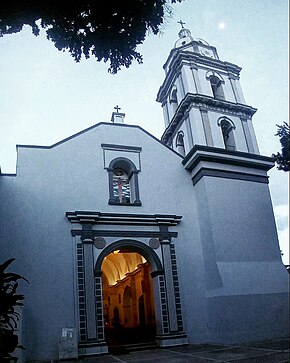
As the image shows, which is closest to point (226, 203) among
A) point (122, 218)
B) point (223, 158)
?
point (223, 158)

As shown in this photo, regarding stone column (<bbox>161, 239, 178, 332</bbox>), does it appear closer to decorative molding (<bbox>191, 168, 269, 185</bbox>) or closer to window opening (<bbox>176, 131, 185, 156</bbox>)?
decorative molding (<bbox>191, 168, 269, 185</bbox>)

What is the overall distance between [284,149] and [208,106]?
5.11 meters

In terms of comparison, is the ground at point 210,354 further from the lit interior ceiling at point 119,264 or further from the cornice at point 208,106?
the cornice at point 208,106

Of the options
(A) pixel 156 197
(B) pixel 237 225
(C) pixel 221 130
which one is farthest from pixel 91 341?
(C) pixel 221 130

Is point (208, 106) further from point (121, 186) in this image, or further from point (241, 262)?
point (241, 262)

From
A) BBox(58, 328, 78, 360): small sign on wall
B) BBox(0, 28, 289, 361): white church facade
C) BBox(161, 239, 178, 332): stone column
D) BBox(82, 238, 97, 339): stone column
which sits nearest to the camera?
BBox(58, 328, 78, 360): small sign on wall

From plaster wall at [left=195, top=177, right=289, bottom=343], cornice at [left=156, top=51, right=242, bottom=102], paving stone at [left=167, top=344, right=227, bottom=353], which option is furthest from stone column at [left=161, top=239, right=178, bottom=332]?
cornice at [left=156, top=51, right=242, bottom=102]

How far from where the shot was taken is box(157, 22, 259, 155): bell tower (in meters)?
15.5

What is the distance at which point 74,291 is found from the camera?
37.3 ft

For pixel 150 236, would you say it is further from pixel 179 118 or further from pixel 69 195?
pixel 179 118

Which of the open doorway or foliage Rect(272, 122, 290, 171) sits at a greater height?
foliage Rect(272, 122, 290, 171)

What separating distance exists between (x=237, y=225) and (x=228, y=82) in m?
8.15

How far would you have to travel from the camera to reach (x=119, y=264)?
2041 centimetres

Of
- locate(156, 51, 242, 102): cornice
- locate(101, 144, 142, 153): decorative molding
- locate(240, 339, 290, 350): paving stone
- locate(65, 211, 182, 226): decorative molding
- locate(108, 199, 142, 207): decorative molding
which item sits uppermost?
locate(156, 51, 242, 102): cornice
